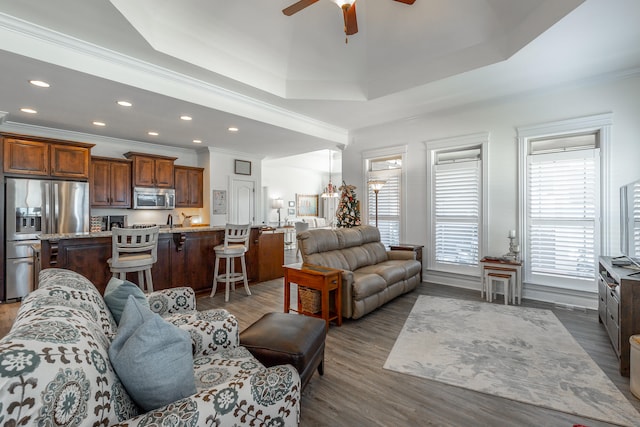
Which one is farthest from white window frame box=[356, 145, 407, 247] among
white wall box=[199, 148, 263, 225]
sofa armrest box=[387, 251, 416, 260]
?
white wall box=[199, 148, 263, 225]

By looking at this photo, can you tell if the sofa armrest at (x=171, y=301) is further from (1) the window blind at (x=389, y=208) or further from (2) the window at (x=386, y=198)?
(1) the window blind at (x=389, y=208)

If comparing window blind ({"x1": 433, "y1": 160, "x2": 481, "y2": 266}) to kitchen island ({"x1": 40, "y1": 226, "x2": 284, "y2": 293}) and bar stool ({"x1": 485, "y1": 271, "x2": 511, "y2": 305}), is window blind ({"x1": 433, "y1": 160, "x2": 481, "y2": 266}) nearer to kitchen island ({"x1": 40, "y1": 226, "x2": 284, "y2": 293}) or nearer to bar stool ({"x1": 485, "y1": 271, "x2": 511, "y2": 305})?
bar stool ({"x1": 485, "y1": 271, "x2": 511, "y2": 305})

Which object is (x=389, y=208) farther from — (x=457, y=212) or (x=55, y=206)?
(x=55, y=206)

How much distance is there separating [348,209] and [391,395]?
168 inches

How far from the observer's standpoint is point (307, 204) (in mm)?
12422

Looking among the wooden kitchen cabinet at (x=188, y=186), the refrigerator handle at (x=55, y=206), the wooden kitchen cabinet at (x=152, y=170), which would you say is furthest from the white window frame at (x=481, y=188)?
the refrigerator handle at (x=55, y=206)

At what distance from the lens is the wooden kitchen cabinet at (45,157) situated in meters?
4.57

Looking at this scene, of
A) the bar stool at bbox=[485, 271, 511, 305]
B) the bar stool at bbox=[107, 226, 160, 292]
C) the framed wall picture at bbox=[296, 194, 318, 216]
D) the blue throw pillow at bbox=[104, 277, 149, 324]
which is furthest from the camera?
the framed wall picture at bbox=[296, 194, 318, 216]

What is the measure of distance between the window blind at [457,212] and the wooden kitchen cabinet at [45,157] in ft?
20.5

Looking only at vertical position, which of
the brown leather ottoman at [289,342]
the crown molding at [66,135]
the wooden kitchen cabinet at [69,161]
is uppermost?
the crown molding at [66,135]

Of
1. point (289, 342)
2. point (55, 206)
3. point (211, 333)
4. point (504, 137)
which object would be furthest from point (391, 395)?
point (55, 206)

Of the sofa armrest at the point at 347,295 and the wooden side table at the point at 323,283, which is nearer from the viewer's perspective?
the wooden side table at the point at 323,283

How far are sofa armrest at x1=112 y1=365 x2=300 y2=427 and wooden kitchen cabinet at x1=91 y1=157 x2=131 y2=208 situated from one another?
19.6 ft

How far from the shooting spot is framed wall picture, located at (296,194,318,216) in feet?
39.5
